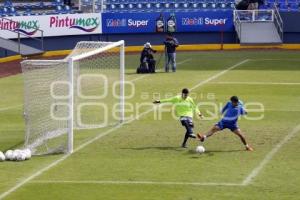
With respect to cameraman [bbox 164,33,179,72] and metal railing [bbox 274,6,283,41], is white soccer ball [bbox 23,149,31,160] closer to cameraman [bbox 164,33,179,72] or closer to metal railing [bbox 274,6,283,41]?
cameraman [bbox 164,33,179,72]

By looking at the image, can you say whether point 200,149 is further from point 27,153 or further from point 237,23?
point 237,23

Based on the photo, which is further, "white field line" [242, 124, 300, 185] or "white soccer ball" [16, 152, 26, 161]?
"white soccer ball" [16, 152, 26, 161]

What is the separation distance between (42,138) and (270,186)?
6987 mm

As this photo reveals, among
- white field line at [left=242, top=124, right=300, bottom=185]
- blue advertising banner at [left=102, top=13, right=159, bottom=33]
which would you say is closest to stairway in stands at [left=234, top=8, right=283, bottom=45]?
blue advertising banner at [left=102, top=13, right=159, bottom=33]

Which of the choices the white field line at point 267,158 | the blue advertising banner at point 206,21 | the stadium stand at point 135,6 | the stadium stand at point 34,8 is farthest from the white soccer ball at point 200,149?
the stadium stand at point 135,6

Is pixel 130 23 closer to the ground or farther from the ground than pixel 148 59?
farther from the ground

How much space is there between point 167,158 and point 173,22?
2863 cm

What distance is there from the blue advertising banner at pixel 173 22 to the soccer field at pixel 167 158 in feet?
51.0

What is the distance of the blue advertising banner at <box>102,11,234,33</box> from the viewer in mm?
48438

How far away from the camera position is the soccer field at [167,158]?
17.4 meters

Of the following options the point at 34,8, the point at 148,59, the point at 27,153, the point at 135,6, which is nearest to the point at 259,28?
the point at 135,6

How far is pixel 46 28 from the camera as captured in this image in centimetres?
4569

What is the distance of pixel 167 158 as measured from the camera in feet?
67.5

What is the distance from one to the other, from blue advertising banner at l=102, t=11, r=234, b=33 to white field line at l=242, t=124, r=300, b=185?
80.4 ft
